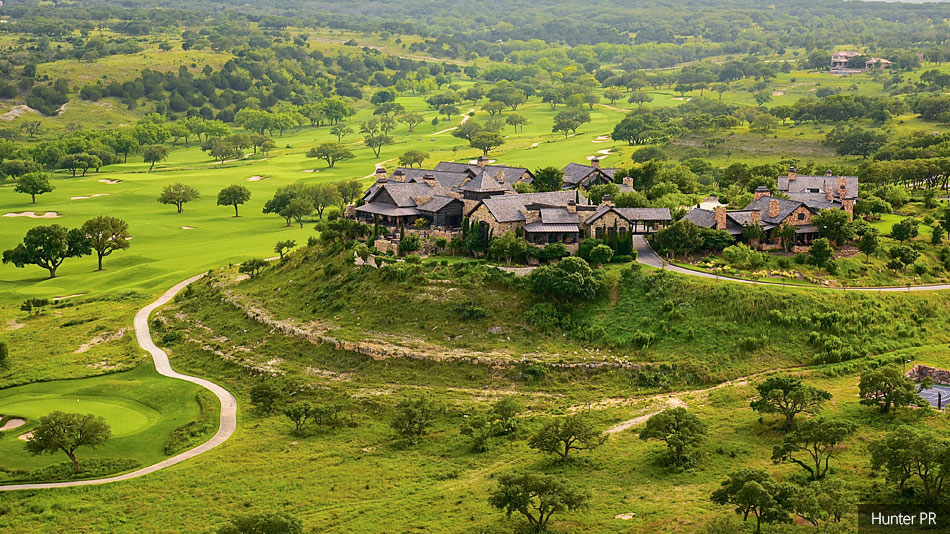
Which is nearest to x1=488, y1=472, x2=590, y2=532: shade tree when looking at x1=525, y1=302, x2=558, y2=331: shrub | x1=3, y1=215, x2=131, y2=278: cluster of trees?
x1=525, y1=302, x2=558, y2=331: shrub

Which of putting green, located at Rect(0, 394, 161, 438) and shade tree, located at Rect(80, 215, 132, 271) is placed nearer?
putting green, located at Rect(0, 394, 161, 438)

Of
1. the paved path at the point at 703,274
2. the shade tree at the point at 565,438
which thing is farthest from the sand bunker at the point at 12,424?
the paved path at the point at 703,274

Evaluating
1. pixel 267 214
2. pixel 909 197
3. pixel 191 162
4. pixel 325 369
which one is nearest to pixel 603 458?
pixel 325 369

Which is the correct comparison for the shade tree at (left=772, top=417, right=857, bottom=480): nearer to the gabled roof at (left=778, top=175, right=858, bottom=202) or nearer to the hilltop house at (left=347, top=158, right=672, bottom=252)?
the hilltop house at (left=347, top=158, right=672, bottom=252)

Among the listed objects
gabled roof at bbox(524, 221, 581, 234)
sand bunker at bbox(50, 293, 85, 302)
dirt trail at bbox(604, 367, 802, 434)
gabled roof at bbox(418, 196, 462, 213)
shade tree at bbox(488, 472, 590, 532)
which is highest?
gabled roof at bbox(418, 196, 462, 213)

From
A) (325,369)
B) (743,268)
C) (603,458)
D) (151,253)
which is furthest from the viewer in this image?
(151,253)

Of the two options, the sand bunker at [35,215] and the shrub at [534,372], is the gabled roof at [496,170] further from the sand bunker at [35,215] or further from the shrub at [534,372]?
the sand bunker at [35,215]

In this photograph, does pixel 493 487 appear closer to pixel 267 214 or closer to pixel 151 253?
pixel 151 253
